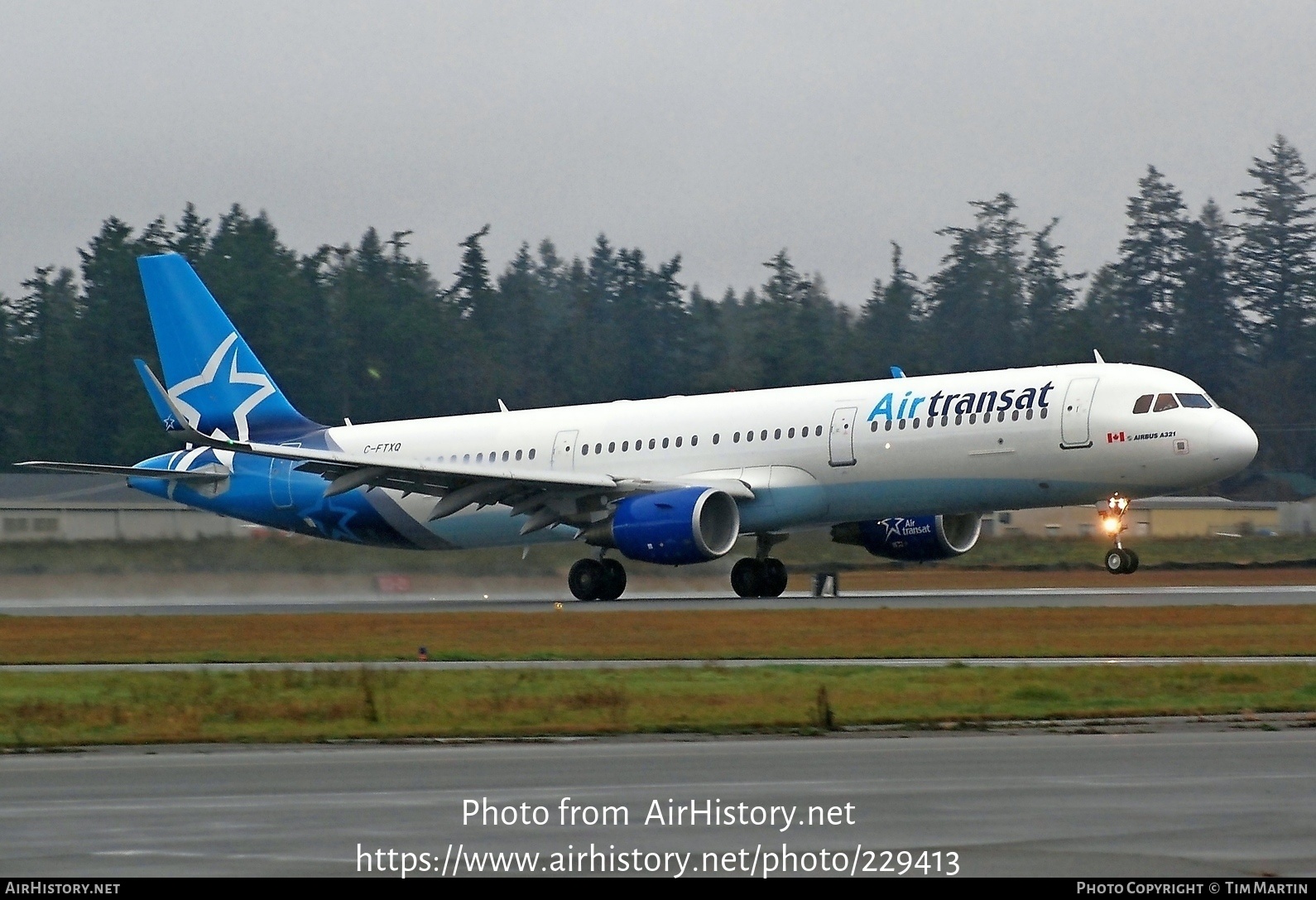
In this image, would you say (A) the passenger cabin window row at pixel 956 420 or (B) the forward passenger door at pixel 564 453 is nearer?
(A) the passenger cabin window row at pixel 956 420

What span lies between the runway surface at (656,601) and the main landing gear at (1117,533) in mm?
546

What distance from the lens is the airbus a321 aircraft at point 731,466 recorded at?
3519 centimetres

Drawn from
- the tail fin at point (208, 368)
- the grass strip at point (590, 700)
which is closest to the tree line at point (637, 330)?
the tail fin at point (208, 368)

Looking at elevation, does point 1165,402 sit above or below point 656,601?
above

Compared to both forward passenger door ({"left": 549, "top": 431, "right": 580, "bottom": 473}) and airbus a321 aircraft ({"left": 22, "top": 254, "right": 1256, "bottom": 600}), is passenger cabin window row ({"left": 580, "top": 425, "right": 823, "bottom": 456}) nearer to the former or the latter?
airbus a321 aircraft ({"left": 22, "top": 254, "right": 1256, "bottom": 600})

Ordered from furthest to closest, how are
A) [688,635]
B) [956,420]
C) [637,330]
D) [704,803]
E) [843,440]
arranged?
[637,330] < [843,440] < [956,420] < [688,635] < [704,803]

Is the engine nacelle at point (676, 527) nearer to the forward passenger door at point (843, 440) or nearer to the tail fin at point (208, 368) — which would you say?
Result: the forward passenger door at point (843, 440)

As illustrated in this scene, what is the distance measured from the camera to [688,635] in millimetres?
28547

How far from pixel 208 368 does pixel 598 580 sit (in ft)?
40.0

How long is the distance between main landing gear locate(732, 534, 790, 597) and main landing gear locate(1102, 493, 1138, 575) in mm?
6458

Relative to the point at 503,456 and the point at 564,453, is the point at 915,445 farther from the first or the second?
the point at 503,456

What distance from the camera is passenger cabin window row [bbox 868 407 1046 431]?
116 feet

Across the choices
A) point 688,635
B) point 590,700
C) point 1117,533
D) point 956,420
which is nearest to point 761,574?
point 956,420

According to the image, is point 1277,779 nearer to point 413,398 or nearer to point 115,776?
point 115,776
